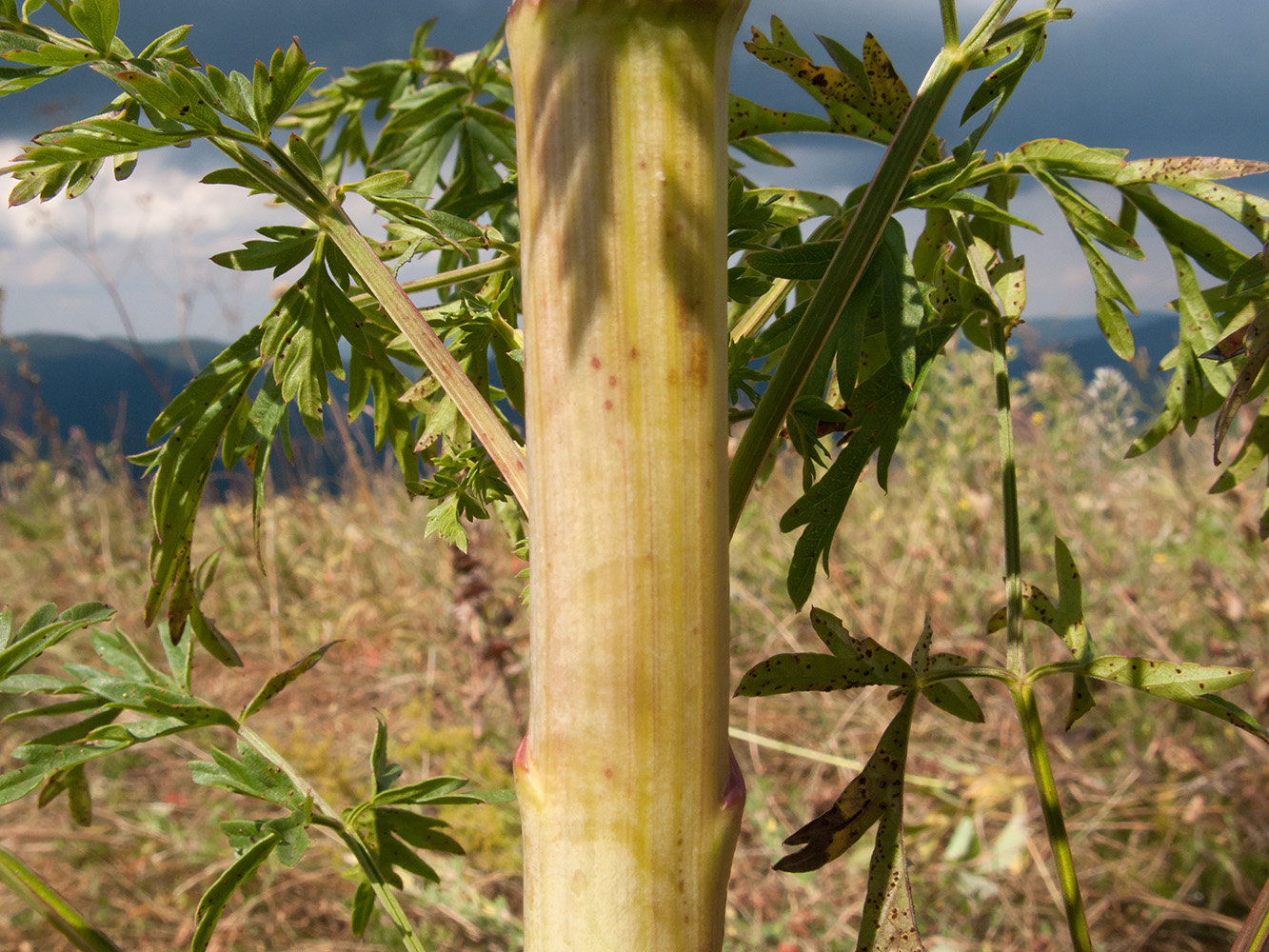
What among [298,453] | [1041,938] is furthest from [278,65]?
[298,453]

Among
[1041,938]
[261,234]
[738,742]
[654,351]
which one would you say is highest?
[261,234]

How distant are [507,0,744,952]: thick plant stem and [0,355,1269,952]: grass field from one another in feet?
3.75

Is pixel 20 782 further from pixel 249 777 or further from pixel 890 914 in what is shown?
pixel 890 914

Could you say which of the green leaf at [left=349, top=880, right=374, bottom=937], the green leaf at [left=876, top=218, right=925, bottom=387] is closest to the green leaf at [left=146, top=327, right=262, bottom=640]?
the green leaf at [left=349, top=880, right=374, bottom=937]

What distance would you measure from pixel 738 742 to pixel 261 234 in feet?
10.4

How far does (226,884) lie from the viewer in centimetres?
92

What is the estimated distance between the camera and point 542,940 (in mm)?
595

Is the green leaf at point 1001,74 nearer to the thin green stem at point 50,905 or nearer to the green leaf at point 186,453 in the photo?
the green leaf at point 186,453

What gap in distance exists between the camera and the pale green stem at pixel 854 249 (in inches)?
26.7

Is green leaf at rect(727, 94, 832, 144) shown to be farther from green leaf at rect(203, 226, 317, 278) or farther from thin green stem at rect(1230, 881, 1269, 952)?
thin green stem at rect(1230, 881, 1269, 952)

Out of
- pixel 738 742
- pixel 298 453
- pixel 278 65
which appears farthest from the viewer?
pixel 298 453

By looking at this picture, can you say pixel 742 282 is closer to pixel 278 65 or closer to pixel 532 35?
pixel 532 35

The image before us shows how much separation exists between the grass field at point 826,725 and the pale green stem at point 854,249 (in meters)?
1.08

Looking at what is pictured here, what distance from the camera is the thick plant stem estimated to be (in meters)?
0.55
